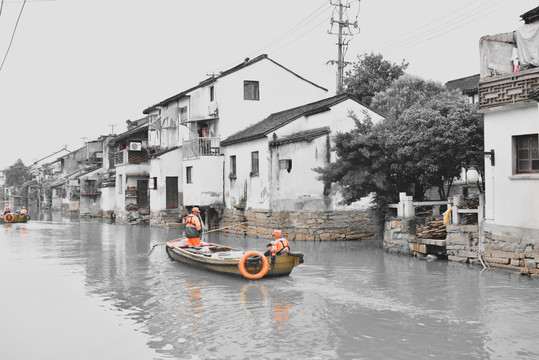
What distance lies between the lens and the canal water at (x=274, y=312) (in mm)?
9461

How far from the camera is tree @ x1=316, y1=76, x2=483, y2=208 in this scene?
1834cm

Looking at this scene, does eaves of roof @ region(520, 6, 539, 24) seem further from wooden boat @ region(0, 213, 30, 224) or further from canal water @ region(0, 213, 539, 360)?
wooden boat @ region(0, 213, 30, 224)

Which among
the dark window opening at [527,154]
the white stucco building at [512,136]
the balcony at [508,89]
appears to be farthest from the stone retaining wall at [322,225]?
the dark window opening at [527,154]

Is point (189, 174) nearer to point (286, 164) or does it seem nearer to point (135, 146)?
point (286, 164)

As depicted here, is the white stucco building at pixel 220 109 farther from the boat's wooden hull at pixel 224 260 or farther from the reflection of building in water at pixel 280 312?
the reflection of building in water at pixel 280 312

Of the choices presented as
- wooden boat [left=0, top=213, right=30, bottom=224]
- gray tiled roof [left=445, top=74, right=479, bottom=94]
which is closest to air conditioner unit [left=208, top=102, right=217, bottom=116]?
gray tiled roof [left=445, top=74, right=479, bottom=94]

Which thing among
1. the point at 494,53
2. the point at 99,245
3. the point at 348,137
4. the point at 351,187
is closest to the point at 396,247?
the point at 351,187

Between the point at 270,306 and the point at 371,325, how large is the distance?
2.72 meters

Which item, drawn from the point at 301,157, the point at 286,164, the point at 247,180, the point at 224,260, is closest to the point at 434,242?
the point at 224,260

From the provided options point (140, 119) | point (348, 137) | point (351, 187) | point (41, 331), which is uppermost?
point (140, 119)

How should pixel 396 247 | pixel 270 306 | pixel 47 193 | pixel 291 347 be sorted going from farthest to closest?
pixel 47 193, pixel 396 247, pixel 270 306, pixel 291 347

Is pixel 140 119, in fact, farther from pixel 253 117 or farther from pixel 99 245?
pixel 99 245

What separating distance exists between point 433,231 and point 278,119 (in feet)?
46.0

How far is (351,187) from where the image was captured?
70.3 ft
